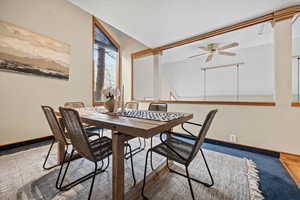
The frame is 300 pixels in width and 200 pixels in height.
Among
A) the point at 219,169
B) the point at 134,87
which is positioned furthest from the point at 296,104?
the point at 134,87

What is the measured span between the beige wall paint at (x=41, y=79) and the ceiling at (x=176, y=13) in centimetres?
77

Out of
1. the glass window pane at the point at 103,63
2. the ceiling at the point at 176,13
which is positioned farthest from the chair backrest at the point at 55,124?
the glass window pane at the point at 103,63

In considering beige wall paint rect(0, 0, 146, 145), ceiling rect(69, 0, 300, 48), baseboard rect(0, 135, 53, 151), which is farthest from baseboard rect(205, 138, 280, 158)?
baseboard rect(0, 135, 53, 151)

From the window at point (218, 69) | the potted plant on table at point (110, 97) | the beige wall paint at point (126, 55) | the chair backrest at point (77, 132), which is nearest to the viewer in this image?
the chair backrest at point (77, 132)

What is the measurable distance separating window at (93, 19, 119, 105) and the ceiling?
1.24m

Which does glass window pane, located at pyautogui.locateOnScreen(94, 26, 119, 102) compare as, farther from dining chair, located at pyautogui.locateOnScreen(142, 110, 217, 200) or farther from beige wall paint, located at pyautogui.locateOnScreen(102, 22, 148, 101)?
dining chair, located at pyautogui.locateOnScreen(142, 110, 217, 200)

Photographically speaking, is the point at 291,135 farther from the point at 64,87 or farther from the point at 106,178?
the point at 64,87

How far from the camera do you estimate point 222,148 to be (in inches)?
87.8

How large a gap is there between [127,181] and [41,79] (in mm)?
2465

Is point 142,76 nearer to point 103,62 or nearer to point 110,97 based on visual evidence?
point 103,62

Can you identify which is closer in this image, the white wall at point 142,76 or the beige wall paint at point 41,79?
the beige wall paint at point 41,79

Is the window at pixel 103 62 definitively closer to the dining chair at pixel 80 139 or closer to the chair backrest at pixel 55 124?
the chair backrest at pixel 55 124

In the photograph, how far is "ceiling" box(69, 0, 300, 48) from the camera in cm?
188

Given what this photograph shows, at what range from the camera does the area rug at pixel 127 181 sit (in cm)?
112
